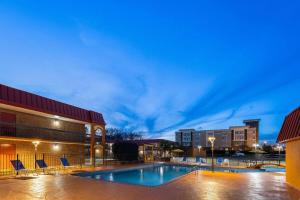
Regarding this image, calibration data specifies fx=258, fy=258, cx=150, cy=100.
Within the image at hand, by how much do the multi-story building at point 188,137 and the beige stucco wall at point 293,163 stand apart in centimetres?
9517

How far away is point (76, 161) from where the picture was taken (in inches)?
922

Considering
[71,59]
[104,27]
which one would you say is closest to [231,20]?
[104,27]

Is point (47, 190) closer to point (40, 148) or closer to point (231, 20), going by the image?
point (40, 148)

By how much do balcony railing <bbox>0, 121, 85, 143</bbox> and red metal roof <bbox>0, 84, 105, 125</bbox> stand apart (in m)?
1.61

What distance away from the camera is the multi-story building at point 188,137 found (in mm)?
106812

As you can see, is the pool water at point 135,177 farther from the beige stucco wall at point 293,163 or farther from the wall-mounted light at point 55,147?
the beige stucco wall at point 293,163

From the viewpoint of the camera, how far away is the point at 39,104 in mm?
18578

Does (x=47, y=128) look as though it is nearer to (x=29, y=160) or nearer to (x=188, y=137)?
(x=29, y=160)

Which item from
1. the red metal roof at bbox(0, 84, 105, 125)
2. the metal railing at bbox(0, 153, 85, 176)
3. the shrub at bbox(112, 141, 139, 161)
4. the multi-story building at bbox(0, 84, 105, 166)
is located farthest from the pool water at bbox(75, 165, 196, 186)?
the red metal roof at bbox(0, 84, 105, 125)

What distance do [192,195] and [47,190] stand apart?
5.46 m

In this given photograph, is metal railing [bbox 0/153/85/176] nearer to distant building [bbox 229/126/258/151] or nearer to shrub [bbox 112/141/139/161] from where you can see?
shrub [bbox 112/141/139/161]

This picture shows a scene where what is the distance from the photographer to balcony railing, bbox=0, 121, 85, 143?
17041 millimetres

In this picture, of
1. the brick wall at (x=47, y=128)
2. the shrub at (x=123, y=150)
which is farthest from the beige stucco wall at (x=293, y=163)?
the brick wall at (x=47, y=128)

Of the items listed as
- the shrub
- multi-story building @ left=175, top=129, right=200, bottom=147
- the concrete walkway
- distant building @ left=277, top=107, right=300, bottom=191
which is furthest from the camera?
multi-story building @ left=175, top=129, right=200, bottom=147
